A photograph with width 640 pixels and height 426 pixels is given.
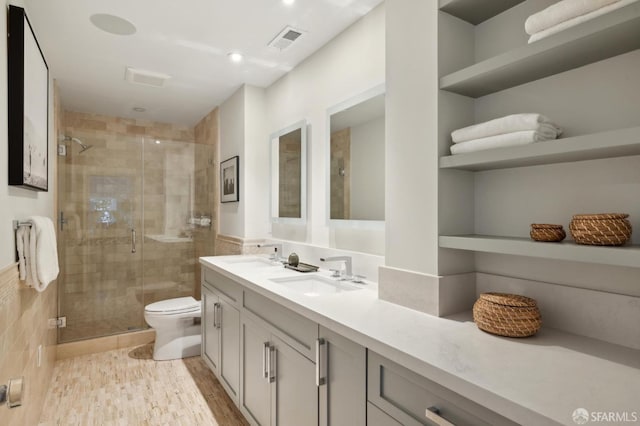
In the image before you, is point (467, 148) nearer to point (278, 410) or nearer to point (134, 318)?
point (278, 410)

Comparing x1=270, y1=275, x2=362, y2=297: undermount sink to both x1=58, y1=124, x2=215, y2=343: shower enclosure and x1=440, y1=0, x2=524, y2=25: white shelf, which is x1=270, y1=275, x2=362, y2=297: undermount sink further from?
x1=58, y1=124, x2=215, y2=343: shower enclosure

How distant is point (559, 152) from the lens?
0.98m

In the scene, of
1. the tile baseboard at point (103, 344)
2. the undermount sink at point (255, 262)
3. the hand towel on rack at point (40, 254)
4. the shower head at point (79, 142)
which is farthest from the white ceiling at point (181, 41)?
the tile baseboard at point (103, 344)

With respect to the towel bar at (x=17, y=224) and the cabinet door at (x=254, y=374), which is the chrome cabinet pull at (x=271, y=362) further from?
the towel bar at (x=17, y=224)

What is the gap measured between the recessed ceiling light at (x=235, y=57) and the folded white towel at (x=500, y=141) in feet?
6.50

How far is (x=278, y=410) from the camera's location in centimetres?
165

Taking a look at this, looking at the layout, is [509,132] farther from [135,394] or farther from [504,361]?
[135,394]

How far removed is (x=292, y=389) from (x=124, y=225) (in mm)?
2809

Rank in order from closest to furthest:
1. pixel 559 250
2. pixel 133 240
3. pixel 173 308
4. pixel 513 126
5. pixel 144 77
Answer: pixel 559 250 < pixel 513 126 < pixel 144 77 < pixel 173 308 < pixel 133 240

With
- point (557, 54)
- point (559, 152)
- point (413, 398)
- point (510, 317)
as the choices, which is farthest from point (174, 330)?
point (557, 54)

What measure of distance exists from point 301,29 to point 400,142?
1280mm

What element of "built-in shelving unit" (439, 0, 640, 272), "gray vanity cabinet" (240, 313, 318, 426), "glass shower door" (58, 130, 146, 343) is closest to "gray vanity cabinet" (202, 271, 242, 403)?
"gray vanity cabinet" (240, 313, 318, 426)

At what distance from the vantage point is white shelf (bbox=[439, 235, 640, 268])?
87 centimetres

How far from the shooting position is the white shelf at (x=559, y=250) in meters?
0.87
